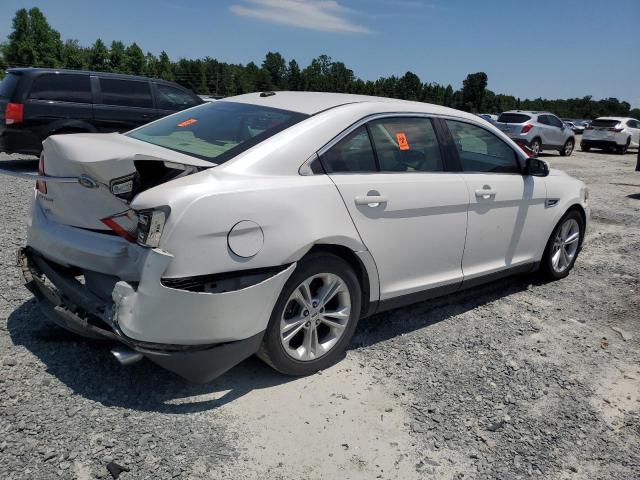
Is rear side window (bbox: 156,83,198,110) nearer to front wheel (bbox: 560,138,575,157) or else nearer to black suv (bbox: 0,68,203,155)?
black suv (bbox: 0,68,203,155)

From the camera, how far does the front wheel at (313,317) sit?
2.94 m

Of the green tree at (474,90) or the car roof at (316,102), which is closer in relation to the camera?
the car roof at (316,102)

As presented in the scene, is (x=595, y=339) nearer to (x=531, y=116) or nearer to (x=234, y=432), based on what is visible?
(x=234, y=432)

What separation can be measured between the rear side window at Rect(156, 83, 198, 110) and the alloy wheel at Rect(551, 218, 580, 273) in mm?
8021

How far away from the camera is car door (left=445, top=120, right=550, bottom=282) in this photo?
4.02 meters

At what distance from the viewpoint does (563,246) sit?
5270mm

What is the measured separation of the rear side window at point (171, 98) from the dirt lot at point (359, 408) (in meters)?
7.18

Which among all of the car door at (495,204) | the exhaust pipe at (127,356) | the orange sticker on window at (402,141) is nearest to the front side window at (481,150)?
the car door at (495,204)

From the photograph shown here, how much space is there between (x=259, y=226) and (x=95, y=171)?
0.87 meters

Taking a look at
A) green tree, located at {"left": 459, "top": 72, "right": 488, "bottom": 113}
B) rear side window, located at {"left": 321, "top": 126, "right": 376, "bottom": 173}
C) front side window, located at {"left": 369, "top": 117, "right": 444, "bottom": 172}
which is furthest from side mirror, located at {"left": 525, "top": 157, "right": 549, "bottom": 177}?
green tree, located at {"left": 459, "top": 72, "right": 488, "bottom": 113}

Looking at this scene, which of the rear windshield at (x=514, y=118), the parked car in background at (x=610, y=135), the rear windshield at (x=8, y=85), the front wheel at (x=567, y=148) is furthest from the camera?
the parked car in background at (x=610, y=135)

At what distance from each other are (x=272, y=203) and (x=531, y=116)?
732 inches

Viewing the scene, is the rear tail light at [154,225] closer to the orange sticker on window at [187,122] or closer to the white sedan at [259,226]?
the white sedan at [259,226]

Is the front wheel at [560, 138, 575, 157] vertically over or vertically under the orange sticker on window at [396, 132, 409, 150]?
under
